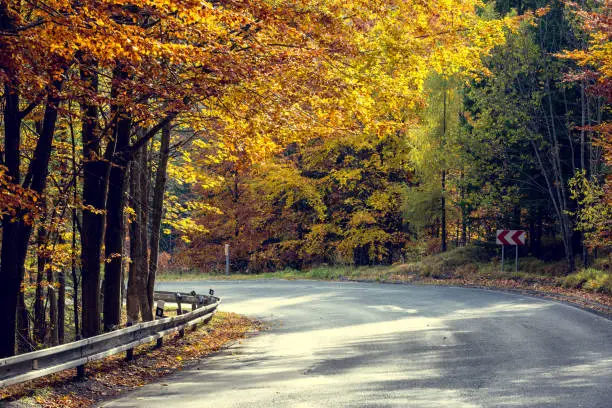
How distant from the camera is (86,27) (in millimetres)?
9523

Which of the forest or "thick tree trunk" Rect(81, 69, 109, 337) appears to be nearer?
the forest

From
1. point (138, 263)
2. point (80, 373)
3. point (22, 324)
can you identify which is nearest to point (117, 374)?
point (80, 373)

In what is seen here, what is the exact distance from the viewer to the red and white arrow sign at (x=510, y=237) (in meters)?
34.0

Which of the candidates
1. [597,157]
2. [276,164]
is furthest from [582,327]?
[276,164]

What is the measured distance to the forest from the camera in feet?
37.5

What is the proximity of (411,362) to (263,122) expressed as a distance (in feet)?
15.8

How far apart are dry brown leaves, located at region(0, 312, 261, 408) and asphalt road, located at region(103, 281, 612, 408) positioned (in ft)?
1.65

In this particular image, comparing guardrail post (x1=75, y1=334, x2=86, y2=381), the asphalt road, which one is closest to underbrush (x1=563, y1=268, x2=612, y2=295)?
the asphalt road

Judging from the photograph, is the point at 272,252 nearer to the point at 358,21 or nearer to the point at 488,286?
the point at 488,286

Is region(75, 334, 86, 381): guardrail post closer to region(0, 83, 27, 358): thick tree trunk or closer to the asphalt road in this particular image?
the asphalt road

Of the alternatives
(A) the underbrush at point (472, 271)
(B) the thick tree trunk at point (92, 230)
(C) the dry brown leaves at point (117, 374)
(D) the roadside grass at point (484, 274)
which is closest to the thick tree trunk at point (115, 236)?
(B) the thick tree trunk at point (92, 230)

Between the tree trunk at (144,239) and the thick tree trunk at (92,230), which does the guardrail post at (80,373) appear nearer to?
the thick tree trunk at (92,230)

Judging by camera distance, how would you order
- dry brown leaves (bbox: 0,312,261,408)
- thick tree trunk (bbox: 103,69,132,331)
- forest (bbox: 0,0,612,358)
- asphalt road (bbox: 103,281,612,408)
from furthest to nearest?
thick tree trunk (bbox: 103,69,132,331), forest (bbox: 0,0,612,358), dry brown leaves (bbox: 0,312,261,408), asphalt road (bbox: 103,281,612,408)

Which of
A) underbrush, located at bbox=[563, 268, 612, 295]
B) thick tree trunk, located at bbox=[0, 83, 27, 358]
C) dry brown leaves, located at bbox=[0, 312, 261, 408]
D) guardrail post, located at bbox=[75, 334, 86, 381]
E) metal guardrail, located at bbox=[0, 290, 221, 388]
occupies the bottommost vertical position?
Answer: dry brown leaves, located at bbox=[0, 312, 261, 408]
